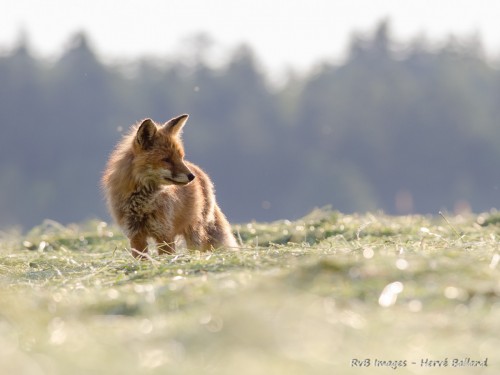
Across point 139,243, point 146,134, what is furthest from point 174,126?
point 139,243

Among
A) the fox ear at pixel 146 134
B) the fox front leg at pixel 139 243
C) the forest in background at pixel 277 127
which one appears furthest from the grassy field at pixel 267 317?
the forest in background at pixel 277 127

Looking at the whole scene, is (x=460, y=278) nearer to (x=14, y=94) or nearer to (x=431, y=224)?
(x=431, y=224)

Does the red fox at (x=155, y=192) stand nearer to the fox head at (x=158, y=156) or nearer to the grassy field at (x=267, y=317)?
the fox head at (x=158, y=156)

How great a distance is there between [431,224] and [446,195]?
47005 mm

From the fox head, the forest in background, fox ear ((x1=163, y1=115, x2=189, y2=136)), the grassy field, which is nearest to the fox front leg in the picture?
the fox head

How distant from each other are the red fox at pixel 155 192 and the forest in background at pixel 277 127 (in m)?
45.0

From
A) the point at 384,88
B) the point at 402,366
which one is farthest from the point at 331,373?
the point at 384,88

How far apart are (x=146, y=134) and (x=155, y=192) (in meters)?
0.65

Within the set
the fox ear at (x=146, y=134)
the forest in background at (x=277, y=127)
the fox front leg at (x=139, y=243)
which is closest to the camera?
the fox front leg at (x=139, y=243)

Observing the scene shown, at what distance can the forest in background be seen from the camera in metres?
58.1

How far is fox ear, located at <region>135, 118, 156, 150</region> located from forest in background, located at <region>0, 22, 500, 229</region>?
148 feet

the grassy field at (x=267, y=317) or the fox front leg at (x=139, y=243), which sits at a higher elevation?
the grassy field at (x=267, y=317)

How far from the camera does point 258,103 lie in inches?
2618

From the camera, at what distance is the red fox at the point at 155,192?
9.63 metres
